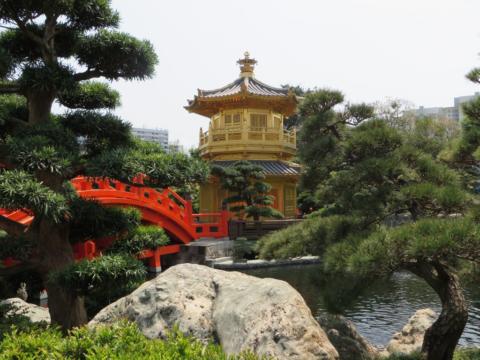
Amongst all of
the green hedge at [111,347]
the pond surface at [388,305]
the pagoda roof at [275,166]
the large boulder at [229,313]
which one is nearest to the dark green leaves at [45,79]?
the large boulder at [229,313]

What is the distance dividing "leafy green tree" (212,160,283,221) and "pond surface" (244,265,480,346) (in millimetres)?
3876

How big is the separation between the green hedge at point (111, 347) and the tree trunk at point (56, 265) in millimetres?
1864

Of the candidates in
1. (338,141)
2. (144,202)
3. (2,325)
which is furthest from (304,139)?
(144,202)

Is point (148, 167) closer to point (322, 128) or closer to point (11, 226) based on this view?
point (11, 226)

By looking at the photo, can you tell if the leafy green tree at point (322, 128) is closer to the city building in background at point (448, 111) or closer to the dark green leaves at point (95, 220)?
the city building in background at point (448, 111)

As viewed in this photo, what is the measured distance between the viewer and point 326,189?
19.6 feet

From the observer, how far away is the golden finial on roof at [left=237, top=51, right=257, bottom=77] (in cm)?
2245

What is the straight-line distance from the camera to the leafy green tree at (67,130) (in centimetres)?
485

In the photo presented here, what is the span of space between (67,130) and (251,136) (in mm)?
15499

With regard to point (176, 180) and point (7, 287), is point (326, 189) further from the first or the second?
point (7, 287)

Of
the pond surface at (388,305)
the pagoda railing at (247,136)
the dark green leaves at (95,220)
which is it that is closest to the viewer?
the dark green leaves at (95,220)

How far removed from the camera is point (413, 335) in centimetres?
720

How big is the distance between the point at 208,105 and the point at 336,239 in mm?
16758

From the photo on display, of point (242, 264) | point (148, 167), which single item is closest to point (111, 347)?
point (148, 167)
